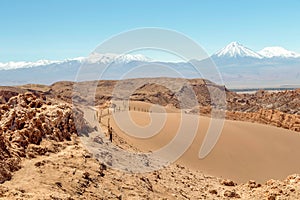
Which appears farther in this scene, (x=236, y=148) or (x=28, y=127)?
(x=236, y=148)

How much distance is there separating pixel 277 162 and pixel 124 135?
23.1 feet

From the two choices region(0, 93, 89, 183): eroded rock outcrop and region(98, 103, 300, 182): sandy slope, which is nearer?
region(0, 93, 89, 183): eroded rock outcrop

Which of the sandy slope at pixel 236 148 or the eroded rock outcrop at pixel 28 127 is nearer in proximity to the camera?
the eroded rock outcrop at pixel 28 127

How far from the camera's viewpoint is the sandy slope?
15.4 m

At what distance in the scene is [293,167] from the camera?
1647 centimetres

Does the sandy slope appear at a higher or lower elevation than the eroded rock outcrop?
lower

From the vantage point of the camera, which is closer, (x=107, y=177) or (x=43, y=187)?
(x=43, y=187)

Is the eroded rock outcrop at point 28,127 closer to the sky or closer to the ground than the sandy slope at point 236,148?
closer to the sky

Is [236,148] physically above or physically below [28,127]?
below

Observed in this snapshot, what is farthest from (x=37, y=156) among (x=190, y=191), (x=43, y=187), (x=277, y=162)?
(x=277, y=162)

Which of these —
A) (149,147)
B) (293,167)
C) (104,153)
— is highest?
(104,153)

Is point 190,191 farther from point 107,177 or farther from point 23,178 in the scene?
point 23,178

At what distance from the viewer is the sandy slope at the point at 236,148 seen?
1542cm

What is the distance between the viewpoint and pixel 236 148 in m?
18.2
